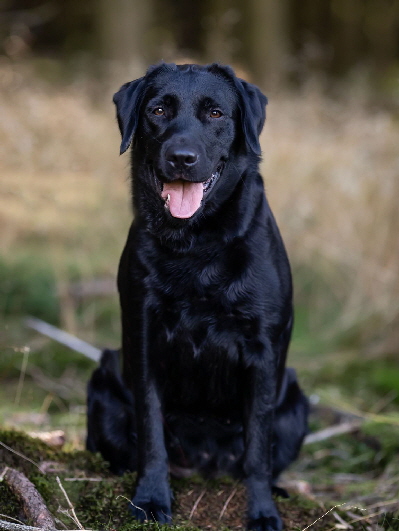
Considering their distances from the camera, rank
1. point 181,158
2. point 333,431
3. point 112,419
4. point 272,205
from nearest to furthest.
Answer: point 181,158 → point 112,419 → point 333,431 → point 272,205

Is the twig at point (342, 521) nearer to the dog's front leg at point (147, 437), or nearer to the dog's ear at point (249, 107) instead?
the dog's front leg at point (147, 437)

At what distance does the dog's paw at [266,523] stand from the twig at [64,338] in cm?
233

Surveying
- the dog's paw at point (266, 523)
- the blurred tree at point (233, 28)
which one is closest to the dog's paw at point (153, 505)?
the dog's paw at point (266, 523)

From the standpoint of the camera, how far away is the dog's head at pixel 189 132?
2.69m

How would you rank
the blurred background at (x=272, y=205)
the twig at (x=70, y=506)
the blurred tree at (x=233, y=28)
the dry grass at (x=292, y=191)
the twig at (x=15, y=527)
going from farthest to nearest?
the blurred tree at (x=233, y=28)
the dry grass at (x=292, y=191)
the blurred background at (x=272, y=205)
the twig at (x=70, y=506)
the twig at (x=15, y=527)

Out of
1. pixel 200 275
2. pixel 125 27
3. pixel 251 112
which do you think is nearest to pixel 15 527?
pixel 200 275

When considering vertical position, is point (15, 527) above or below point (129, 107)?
below

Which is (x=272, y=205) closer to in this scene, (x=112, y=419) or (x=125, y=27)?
(x=112, y=419)

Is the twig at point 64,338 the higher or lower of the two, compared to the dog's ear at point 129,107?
lower

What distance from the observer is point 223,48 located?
6.76m

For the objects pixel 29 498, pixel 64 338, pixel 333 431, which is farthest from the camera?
pixel 64 338

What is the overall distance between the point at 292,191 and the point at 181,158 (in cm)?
445

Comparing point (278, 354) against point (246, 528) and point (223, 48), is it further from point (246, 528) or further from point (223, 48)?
point (223, 48)

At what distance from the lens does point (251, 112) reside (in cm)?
290
